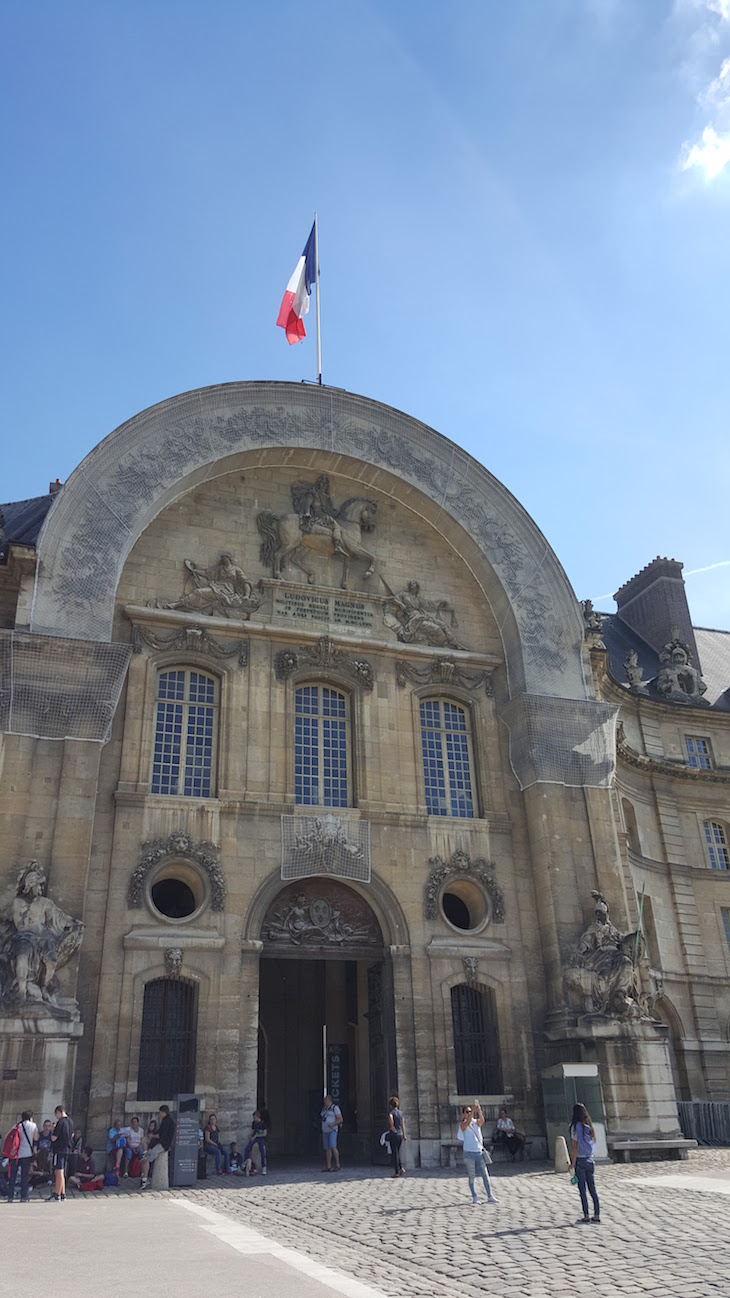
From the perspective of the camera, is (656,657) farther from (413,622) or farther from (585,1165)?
(585,1165)

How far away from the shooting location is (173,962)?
18656mm

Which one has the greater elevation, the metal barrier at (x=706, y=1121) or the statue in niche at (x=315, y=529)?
the statue in niche at (x=315, y=529)

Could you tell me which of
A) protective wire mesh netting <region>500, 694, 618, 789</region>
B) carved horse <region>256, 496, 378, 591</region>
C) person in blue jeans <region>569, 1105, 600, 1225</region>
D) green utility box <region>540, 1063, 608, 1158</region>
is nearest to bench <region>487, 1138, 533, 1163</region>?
green utility box <region>540, 1063, 608, 1158</region>

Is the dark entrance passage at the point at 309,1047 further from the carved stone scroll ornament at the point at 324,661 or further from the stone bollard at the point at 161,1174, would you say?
the stone bollard at the point at 161,1174

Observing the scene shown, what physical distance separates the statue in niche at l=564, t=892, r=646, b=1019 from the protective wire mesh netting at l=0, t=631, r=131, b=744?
11.1 m

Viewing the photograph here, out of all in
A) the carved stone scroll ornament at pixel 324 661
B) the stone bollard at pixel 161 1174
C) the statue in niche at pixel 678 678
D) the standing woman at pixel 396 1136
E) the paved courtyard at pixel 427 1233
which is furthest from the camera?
the statue in niche at pixel 678 678

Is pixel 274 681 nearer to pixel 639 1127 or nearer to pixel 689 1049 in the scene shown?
pixel 639 1127

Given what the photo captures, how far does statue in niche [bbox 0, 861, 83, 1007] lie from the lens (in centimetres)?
1661

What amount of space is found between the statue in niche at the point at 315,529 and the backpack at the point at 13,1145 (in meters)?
13.3

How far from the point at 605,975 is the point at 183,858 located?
9.25 meters

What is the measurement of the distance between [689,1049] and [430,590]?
15088 mm

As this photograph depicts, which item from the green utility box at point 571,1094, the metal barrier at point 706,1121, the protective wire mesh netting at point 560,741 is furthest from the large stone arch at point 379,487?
the metal barrier at point 706,1121

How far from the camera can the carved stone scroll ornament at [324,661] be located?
22422mm

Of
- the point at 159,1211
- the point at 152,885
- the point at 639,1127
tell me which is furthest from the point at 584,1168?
the point at 152,885
